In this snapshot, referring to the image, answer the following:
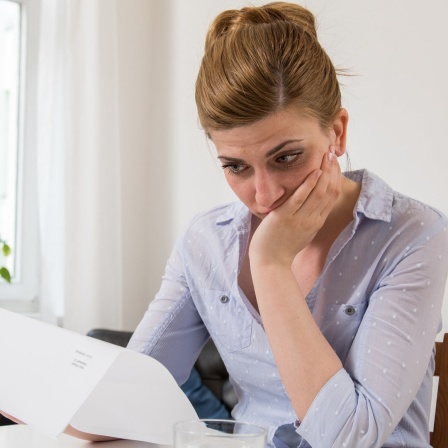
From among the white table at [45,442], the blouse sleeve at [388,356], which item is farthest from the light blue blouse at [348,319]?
the white table at [45,442]

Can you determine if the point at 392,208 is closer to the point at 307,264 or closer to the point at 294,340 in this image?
the point at 307,264

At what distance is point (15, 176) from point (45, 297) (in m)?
0.56

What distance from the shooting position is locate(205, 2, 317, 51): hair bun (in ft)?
4.02

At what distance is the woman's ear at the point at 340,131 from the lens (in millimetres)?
1240

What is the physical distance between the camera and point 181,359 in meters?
1.42

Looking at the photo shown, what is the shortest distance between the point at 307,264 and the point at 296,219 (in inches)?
5.9

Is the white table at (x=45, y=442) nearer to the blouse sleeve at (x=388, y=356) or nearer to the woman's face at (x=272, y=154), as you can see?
the blouse sleeve at (x=388, y=356)

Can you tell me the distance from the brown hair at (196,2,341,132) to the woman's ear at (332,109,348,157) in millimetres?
16

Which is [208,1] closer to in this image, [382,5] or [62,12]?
[62,12]

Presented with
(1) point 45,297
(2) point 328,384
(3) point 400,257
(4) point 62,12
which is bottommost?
(1) point 45,297

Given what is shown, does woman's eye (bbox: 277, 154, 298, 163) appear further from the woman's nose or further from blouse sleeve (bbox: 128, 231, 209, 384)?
blouse sleeve (bbox: 128, 231, 209, 384)

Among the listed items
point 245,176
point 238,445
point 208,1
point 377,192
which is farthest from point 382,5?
point 238,445

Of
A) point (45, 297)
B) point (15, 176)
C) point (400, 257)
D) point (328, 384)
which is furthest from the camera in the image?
point (15, 176)

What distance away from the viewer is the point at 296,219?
1211 millimetres
